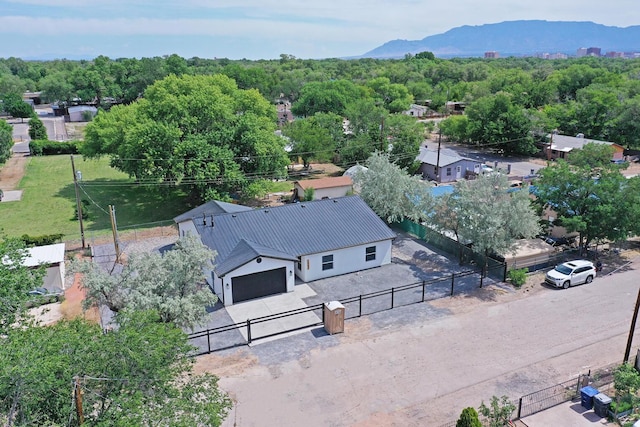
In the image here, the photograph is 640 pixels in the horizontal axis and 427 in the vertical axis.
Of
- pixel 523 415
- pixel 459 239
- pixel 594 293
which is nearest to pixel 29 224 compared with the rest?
pixel 459 239

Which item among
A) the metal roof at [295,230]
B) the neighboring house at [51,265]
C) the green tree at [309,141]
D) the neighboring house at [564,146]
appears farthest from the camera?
the neighboring house at [564,146]

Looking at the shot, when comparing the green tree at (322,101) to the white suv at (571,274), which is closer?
the white suv at (571,274)

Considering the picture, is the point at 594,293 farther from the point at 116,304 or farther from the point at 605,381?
the point at 116,304

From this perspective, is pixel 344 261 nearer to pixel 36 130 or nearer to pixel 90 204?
pixel 90 204

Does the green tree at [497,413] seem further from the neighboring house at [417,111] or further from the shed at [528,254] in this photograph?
Result: the neighboring house at [417,111]

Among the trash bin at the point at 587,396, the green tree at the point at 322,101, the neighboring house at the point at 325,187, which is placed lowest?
the trash bin at the point at 587,396

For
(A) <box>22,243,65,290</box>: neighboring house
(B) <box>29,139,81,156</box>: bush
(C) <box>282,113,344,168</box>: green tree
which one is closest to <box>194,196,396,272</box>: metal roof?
(A) <box>22,243,65,290</box>: neighboring house

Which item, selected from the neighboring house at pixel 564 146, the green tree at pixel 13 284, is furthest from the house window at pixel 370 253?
the neighboring house at pixel 564 146

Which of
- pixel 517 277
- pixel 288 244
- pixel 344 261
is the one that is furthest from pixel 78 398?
pixel 517 277
